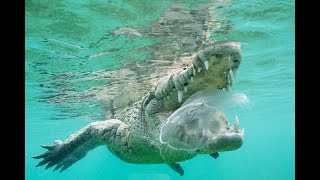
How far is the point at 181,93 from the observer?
495 cm

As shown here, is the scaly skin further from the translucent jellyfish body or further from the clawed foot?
the translucent jellyfish body

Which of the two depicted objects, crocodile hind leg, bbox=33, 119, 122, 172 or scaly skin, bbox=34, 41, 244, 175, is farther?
crocodile hind leg, bbox=33, 119, 122, 172

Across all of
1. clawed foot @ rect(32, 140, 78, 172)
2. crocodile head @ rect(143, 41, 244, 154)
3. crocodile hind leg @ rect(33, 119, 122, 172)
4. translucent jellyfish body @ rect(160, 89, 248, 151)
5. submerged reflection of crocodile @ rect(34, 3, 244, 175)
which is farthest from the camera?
clawed foot @ rect(32, 140, 78, 172)

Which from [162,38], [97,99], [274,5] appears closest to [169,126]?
[162,38]

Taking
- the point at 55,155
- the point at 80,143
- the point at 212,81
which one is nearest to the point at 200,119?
the point at 212,81

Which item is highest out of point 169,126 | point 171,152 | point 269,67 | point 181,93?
point 181,93

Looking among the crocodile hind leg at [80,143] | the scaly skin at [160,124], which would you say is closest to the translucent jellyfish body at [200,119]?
the scaly skin at [160,124]

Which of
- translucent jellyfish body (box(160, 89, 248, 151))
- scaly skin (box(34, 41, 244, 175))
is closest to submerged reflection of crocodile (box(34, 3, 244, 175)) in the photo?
scaly skin (box(34, 41, 244, 175))

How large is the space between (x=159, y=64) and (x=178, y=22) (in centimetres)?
274

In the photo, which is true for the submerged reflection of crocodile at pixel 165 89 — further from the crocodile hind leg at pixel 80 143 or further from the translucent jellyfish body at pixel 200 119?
the translucent jellyfish body at pixel 200 119

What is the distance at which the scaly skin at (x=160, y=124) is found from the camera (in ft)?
13.9

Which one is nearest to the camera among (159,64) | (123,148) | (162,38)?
(123,148)

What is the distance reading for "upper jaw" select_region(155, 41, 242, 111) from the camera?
4.20 m

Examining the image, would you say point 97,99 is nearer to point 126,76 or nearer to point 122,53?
point 126,76
